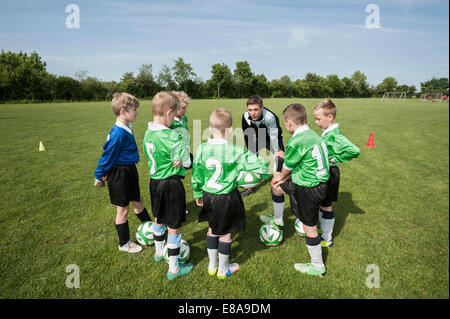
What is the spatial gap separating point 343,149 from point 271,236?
178 centimetres

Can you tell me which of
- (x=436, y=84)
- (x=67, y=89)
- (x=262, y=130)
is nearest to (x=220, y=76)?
(x=67, y=89)

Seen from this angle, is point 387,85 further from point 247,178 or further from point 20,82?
point 20,82

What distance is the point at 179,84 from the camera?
258 ft

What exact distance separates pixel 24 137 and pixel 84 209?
33.5 ft

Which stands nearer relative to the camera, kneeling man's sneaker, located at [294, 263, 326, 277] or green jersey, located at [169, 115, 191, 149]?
kneeling man's sneaker, located at [294, 263, 326, 277]

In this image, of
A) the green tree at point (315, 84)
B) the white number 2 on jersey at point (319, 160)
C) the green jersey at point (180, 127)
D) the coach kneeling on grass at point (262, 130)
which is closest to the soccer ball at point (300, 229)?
the coach kneeling on grass at point (262, 130)

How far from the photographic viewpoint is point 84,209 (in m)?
4.82

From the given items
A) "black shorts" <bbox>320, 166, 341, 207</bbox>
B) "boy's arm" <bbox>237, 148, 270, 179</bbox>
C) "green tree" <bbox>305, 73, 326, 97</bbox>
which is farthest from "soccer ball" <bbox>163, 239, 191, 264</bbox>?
"green tree" <bbox>305, 73, 326, 97</bbox>

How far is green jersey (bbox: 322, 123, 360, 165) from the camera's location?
10.2ft

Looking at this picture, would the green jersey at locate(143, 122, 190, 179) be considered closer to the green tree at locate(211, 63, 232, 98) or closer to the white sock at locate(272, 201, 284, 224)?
the white sock at locate(272, 201, 284, 224)

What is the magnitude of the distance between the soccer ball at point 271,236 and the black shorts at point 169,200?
1511mm

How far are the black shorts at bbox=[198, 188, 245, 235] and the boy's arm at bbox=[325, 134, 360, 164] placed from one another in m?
1.65

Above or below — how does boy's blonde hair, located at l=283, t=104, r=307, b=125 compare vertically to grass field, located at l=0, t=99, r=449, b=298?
above

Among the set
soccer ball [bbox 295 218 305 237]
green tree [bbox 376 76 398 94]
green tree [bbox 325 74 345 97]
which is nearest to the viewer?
soccer ball [bbox 295 218 305 237]
